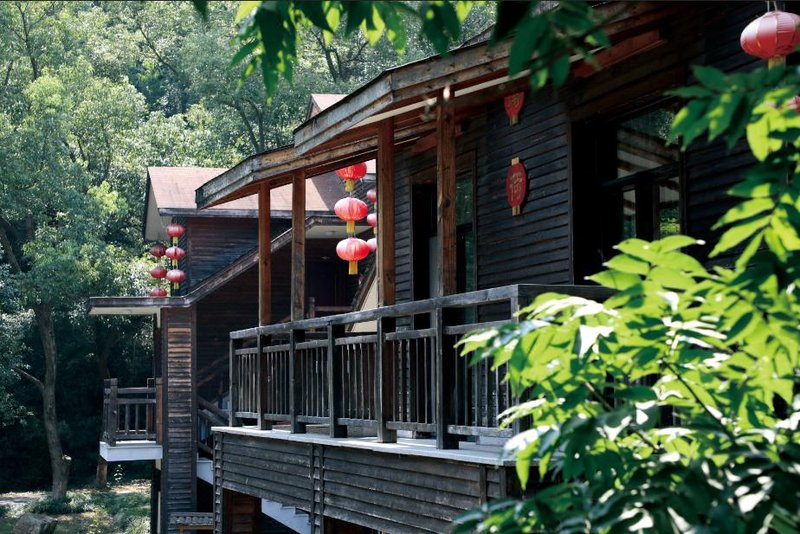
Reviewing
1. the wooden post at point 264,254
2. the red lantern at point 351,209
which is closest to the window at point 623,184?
the wooden post at point 264,254

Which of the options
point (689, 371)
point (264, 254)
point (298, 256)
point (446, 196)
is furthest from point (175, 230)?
point (689, 371)

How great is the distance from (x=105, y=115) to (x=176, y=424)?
13986mm

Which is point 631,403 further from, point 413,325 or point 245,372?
point 245,372

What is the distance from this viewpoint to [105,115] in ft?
121

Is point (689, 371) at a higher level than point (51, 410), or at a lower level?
higher

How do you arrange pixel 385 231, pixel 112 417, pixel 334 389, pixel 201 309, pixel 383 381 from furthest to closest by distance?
1. pixel 201 309
2. pixel 112 417
3. pixel 334 389
4. pixel 385 231
5. pixel 383 381

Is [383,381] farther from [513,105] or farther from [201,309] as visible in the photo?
[201,309]

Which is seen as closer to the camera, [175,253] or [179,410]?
[179,410]

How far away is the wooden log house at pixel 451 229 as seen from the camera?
8555 mm

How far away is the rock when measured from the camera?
28.3m

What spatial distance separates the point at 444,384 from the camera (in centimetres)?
853

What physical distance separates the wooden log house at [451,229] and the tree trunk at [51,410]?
75.7ft

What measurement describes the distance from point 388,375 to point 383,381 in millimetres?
115

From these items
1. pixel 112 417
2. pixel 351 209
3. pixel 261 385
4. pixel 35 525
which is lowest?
pixel 35 525
